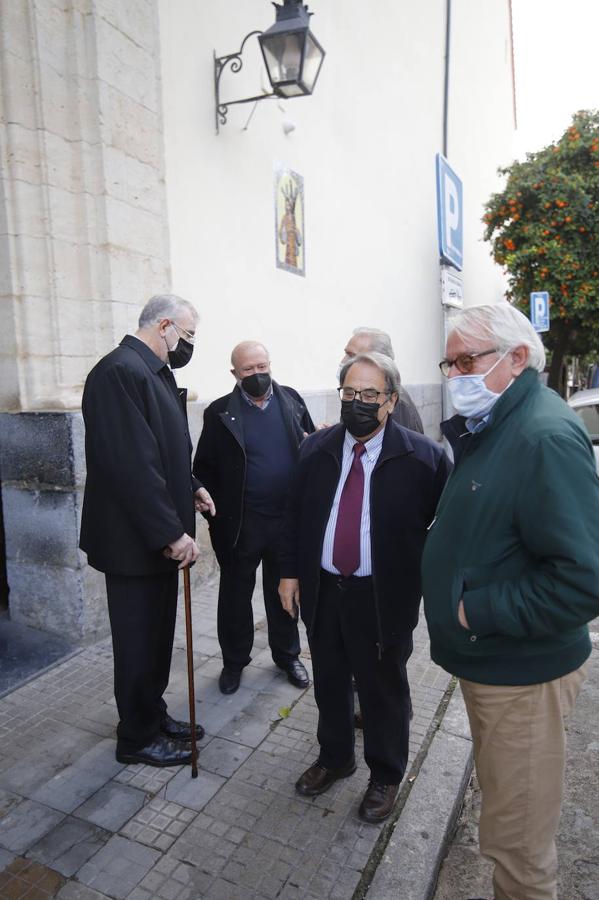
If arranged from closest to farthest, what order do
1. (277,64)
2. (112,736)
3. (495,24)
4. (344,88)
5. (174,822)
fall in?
(174,822)
(112,736)
(277,64)
(344,88)
(495,24)

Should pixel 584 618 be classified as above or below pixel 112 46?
below

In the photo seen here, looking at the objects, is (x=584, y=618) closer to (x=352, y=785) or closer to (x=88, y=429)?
(x=352, y=785)

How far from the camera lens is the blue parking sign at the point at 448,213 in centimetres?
859

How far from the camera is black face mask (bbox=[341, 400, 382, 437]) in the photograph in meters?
2.29

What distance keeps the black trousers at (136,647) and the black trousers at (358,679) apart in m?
0.69

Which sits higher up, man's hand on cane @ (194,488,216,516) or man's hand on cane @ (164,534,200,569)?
man's hand on cane @ (194,488,216,516)

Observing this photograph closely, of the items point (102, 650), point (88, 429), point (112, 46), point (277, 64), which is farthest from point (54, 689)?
point (277, 64)

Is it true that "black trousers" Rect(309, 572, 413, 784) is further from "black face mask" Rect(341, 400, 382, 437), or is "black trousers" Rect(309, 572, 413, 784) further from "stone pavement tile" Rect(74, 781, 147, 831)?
"stone pavement tile" Rect(74, 781, 147, 831)

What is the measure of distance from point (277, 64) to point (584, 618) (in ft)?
15.3

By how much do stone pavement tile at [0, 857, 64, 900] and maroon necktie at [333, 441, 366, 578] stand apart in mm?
1396

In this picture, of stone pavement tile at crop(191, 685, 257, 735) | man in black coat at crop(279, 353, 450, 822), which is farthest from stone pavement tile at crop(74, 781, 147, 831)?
man in black coat at crop(279, 353, 450, 822)

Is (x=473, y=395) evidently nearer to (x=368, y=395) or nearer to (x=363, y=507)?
(x=368, y=395)

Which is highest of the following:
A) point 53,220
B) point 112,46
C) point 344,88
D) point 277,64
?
point 344,88

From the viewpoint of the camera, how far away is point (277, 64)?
15.6ft
